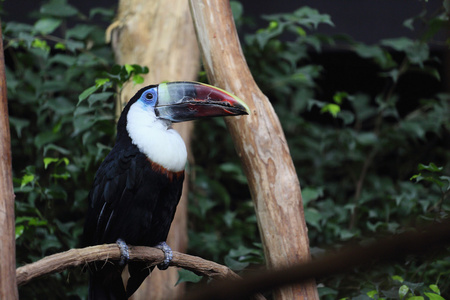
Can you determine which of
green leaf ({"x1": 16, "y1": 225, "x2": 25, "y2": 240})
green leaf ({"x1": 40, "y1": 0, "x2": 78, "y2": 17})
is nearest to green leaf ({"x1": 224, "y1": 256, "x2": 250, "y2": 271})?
green leaf ({"x1": 16, "y1": 225, "x2": 25, "y2": 240})

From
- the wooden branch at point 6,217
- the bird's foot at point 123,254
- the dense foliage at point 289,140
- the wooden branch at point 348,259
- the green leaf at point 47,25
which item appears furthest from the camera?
the green leaf at point 47,25

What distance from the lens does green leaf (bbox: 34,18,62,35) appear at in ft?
8.84

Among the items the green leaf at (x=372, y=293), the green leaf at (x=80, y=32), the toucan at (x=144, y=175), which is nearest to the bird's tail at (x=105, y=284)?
the toucan at (x=144, y=175)

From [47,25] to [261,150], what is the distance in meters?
1.55

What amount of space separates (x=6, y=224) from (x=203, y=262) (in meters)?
0.60

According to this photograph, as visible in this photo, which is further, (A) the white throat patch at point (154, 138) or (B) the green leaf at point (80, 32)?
(B) the green leaf at point (80, 32)

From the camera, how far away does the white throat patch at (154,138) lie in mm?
1792

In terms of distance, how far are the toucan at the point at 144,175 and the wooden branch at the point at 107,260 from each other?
51 mm

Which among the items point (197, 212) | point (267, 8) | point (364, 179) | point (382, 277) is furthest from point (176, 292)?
point (267, 8)

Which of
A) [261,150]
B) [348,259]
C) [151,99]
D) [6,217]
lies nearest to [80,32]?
[151,99]

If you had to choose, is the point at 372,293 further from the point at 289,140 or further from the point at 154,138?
the point at 289,140

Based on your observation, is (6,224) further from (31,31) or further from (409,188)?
(409,188)

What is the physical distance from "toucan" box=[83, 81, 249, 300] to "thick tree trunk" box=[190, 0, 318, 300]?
0.13m

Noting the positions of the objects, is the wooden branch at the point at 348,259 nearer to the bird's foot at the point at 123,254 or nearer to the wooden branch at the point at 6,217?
the wooden branch at the point at 6,217
